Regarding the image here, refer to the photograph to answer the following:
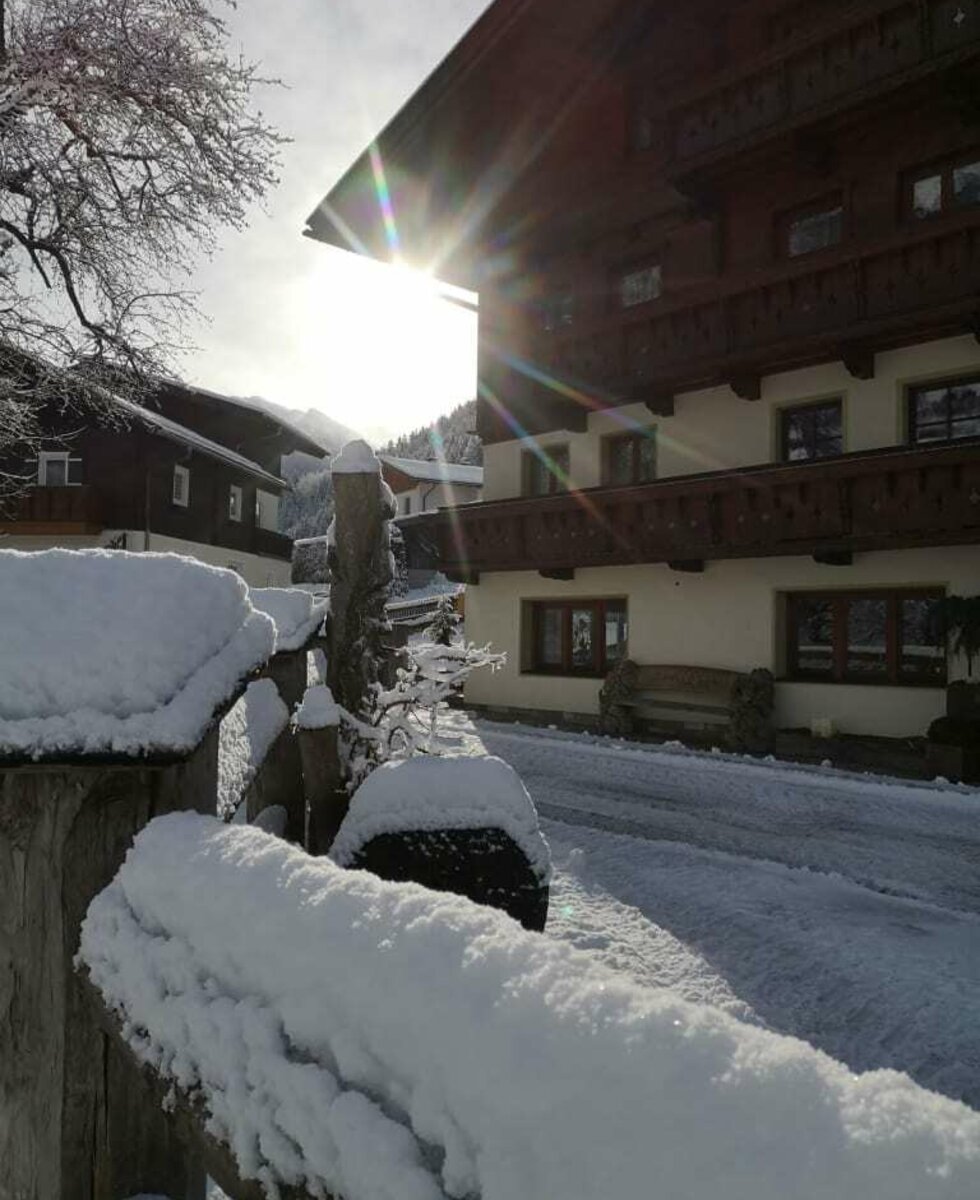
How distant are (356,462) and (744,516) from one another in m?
7.55

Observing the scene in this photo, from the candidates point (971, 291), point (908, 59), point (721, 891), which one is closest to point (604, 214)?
point (908, 59)

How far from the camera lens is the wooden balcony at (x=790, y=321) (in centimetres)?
1029

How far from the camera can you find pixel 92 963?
109 centimetres

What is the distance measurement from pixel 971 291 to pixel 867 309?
1.28 meters

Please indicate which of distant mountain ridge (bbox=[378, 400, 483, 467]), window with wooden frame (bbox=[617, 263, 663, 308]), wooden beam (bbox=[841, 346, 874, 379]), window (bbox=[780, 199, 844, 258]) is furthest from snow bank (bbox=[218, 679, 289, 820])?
distant mountain ridge (bbox=[378, 400, 483, 467])

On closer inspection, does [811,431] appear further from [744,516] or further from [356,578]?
[356,578]

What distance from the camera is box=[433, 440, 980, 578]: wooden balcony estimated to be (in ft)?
32.6

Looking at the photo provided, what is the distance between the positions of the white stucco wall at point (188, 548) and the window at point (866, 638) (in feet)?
33.5

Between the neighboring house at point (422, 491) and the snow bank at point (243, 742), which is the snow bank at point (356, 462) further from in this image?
the neighboring house at point (422, 491)

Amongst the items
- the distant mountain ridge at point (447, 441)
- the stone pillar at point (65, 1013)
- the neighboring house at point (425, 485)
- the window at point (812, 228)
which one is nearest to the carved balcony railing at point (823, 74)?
the window at point (812, 228)

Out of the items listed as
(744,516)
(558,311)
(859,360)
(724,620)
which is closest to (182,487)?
(558,311)

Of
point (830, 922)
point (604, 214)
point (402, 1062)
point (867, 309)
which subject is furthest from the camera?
point (604, 214)

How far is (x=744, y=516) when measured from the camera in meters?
11.9

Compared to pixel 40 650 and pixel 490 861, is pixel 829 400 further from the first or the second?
pixel 40 650
